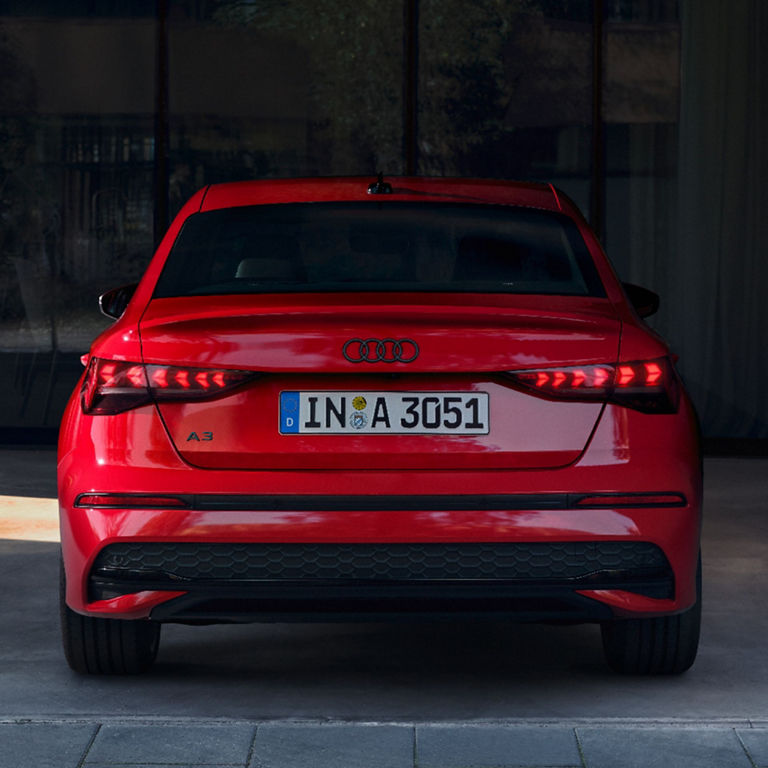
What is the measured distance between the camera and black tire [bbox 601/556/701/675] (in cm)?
480

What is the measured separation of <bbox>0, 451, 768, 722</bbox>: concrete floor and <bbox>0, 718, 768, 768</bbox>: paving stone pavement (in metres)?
0.11

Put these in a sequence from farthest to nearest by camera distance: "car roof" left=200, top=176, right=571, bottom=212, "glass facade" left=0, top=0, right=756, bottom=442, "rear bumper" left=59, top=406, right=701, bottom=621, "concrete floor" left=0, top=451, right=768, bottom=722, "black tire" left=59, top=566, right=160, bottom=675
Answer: "glass facade" left=0, top=0, right=756, bottom=442 → "car roof" left=200, top=176, right=571, bottom=212 → "black tire" left=59, top=566, right=160, bottom=675 → "concrete floor" left=0, top=451, right=768, bottom=722 → "rear bumper" left=59, top=406, right=701, bottom=621

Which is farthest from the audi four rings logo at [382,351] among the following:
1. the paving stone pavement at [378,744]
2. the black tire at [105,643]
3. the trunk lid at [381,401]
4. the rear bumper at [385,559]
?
the black tire at [105,643]

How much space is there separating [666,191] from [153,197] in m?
3.57

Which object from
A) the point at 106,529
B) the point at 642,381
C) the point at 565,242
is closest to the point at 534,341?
the point at 642,381

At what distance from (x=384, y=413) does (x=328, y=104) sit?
7576 mm

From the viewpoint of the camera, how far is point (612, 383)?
4301mm

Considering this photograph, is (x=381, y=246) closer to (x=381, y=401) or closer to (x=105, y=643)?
(x=381, y=401)

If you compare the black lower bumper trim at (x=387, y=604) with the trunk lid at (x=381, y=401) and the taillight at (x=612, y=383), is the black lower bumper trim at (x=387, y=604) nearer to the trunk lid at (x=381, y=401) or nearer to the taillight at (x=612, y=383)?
the trunk lid at (x=381, y=401)

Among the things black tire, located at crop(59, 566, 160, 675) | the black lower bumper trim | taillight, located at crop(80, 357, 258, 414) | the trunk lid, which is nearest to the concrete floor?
black tire, located at crop(59, 566, 160, 675)

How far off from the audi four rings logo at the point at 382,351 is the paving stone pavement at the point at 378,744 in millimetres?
956

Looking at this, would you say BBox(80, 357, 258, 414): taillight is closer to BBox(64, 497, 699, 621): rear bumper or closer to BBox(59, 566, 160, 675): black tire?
BBox(64, 497, 699, 621): rear bumper

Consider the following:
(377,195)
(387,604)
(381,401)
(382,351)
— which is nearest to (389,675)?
(387,604)

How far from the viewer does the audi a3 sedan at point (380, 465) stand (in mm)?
4230
